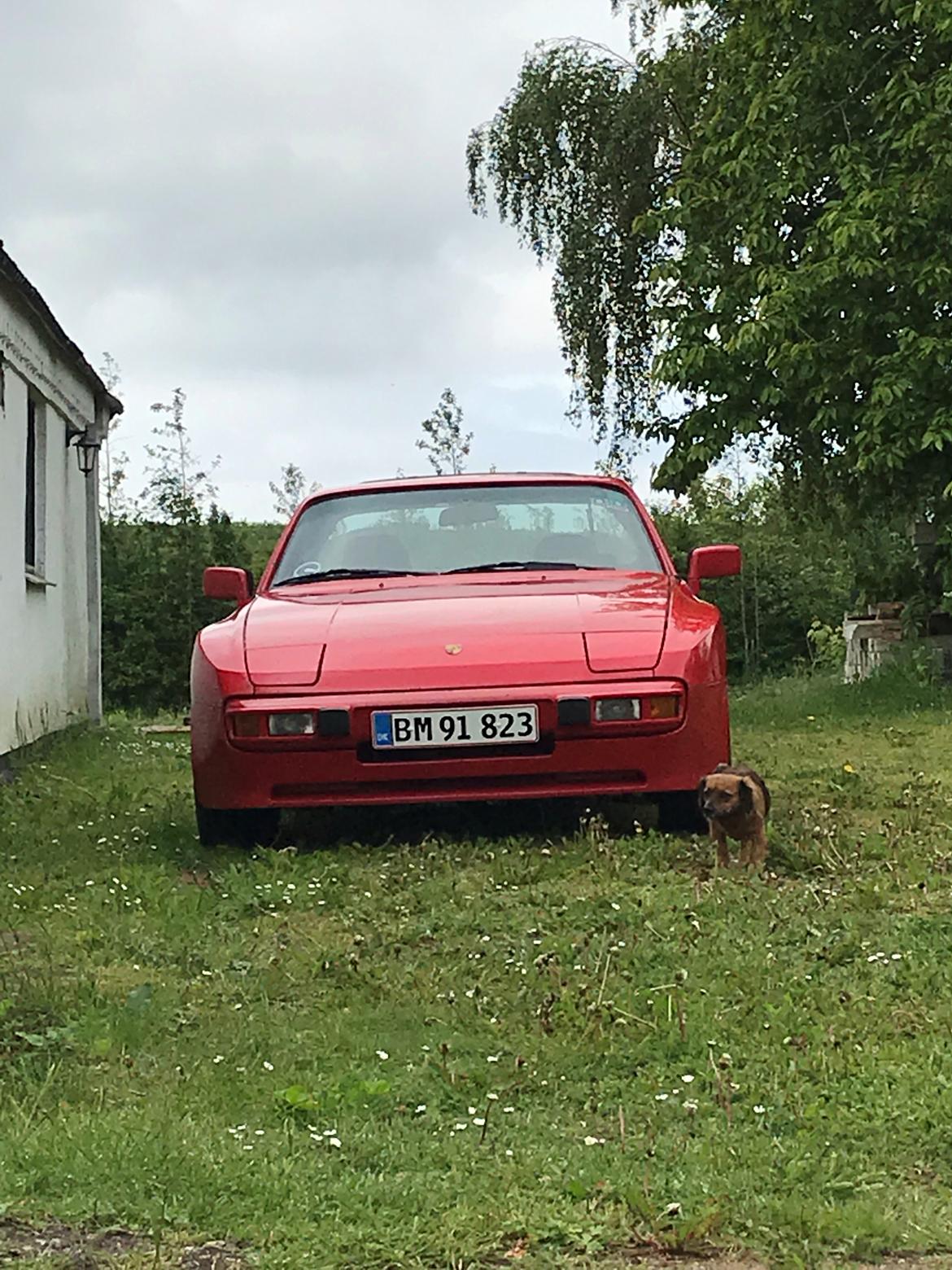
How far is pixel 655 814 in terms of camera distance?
672 cm

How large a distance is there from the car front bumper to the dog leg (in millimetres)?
547

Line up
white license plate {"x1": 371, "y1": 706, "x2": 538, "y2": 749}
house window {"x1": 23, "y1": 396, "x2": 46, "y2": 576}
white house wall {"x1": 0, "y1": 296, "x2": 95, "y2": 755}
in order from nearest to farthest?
white license plate {"x1": 371, "y1": 706, "x2": 538, "y2": 749} → white house wall {"x1": 0, "y1": 296, "x2": 95, "y2": 755} → house window {"x1": 23, "y1": 396, "x2": 46, "y2": 576}

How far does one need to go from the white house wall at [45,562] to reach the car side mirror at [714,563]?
4569 millimetres

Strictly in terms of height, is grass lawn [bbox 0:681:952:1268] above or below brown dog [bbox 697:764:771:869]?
below

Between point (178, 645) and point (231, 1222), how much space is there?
1820cm

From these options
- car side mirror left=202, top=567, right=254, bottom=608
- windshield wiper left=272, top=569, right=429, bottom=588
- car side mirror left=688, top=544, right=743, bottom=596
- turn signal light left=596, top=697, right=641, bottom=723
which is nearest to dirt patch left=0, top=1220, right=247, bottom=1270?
turn signal light left=596, top=697, right=641, bottom=723

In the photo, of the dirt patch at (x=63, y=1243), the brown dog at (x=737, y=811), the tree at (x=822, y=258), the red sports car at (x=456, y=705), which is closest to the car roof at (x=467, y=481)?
the red sports car at (x=456, y=705)

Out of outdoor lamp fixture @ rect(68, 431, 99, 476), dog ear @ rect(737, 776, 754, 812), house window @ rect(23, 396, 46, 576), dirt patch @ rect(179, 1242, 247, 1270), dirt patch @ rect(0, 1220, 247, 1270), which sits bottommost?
dirt patch @ rect(179, 1242, 247, 1270)

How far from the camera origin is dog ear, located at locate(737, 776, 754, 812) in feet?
17.3

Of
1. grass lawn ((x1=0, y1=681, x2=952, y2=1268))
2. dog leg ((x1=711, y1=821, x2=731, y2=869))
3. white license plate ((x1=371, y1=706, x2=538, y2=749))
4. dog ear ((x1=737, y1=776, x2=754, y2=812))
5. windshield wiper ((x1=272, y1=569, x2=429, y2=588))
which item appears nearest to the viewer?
grass lawn ((x1=0, y1=681, x2=952, y2=1268))

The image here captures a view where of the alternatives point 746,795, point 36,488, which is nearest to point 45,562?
point 36,488

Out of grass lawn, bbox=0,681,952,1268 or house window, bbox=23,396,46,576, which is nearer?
grass lawn, bbox=0,681,952,1268

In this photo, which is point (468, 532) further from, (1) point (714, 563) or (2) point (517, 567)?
(1) point (714, 563)

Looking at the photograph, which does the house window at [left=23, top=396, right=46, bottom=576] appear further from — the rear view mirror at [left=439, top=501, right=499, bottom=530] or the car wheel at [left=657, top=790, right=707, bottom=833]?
the car wheel at [left=657, top=790, right=707, bottom=833]
